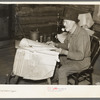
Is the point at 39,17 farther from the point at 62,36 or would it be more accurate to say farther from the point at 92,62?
the point at 92,62

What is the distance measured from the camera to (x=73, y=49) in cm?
130

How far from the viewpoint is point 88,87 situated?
122 cm

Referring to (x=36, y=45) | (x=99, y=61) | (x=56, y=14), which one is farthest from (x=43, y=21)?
(x=99, y=61)

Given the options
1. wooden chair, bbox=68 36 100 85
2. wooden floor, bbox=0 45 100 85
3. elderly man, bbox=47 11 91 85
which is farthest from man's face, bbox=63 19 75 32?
wooden floor, bbox=0 45 100 85

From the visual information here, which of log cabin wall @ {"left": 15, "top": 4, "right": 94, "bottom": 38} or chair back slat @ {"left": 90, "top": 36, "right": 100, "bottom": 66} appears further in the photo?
chair back slat @ {"left": 90, "top": 36, "right": 100, "bottom": 66}

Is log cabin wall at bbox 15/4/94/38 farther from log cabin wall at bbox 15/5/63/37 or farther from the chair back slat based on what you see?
the chair back slat

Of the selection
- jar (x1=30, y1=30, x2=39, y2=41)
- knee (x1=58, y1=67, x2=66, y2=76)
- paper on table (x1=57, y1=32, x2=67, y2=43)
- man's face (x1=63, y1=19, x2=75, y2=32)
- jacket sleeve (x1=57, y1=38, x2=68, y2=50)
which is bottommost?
knee (x1=58, y1=67, x2=66, y2=76)

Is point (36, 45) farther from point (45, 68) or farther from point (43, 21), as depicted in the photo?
point (43, 21)

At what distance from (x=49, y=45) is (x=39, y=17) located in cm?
19

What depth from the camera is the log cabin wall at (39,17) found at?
1.22 m

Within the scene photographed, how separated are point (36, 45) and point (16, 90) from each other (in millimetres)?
225

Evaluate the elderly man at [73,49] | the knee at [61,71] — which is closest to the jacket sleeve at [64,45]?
the elderly man at [73,49]

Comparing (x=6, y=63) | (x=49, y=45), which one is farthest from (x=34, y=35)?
(x=6, y=63)

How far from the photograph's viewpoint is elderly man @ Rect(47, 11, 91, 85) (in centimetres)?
127
